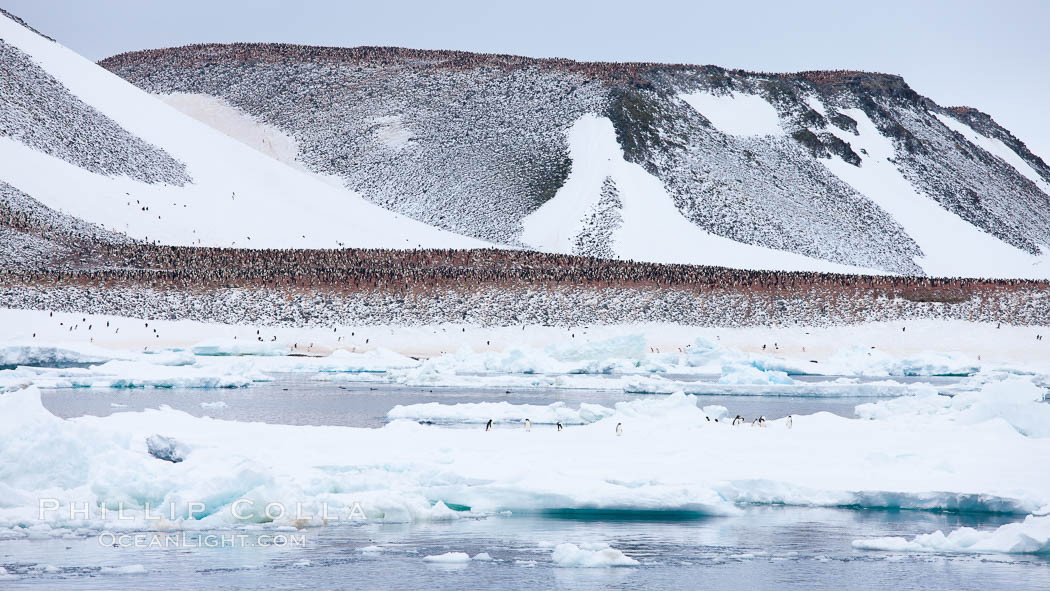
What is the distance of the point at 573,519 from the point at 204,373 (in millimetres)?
29571

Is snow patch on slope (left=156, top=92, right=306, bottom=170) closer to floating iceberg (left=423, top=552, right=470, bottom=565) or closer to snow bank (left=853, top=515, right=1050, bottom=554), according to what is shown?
floating iceberg (left=423, top=552, right=470, bottom=565)

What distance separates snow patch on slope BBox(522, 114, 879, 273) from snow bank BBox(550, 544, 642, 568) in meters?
74.0

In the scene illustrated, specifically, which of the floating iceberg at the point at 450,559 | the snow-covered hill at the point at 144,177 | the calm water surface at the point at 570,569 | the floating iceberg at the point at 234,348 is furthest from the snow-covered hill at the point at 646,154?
the floating iceberg at the point at 450,559

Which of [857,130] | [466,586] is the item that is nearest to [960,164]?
[857,130]

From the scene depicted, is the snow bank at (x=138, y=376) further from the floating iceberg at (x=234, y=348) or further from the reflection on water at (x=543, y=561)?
the reflection on water at (x=543, y=561)

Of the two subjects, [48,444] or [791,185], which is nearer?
[48,444]

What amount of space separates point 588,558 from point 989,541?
20.7 feet

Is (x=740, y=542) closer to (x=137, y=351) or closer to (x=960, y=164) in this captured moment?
(x=137, y=351)

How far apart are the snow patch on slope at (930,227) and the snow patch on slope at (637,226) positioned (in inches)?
424

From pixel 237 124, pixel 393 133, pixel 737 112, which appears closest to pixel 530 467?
pixel 393 133

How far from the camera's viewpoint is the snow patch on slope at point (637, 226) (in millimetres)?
93062

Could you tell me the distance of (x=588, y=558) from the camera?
17016 mm

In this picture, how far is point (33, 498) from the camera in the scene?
18.7 m

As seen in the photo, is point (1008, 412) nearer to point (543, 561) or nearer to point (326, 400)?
point (543, 561)
